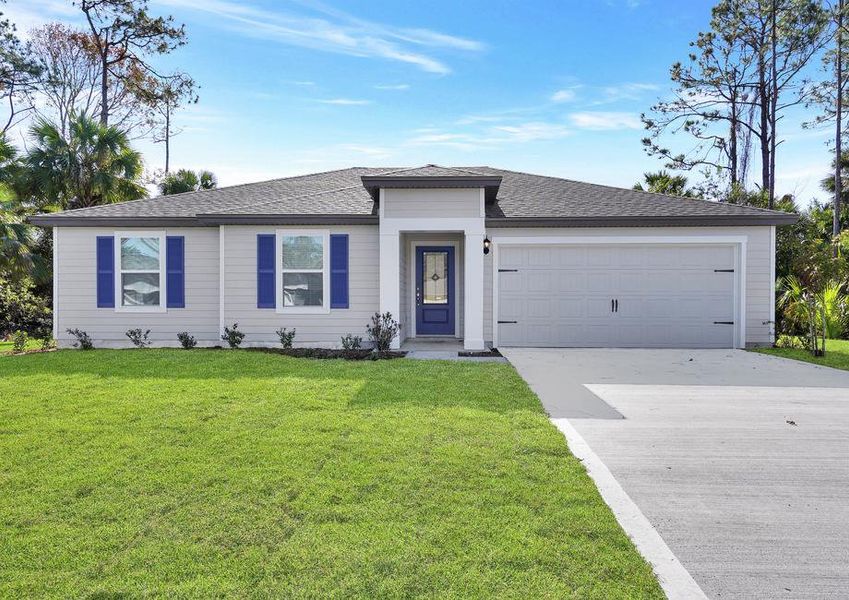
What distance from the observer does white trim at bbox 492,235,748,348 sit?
403 inches

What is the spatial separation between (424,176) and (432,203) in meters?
0.58

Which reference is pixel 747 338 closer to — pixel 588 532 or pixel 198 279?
pixel 588 532

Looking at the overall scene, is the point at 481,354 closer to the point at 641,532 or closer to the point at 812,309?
the point at 812,309

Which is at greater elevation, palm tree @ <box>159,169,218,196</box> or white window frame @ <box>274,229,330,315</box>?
palm tree @ <box>159,169,218,196</box>

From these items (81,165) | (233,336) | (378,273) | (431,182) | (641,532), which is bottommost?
(641,532)

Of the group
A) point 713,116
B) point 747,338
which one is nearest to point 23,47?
point 747,338

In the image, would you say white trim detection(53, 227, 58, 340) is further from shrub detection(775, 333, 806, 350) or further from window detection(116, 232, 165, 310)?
shrub detection(775, 333, 806, 350)

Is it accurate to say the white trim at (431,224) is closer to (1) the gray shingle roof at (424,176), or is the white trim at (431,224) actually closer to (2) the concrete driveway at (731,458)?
(1) the gray shingle roof at (424,176)

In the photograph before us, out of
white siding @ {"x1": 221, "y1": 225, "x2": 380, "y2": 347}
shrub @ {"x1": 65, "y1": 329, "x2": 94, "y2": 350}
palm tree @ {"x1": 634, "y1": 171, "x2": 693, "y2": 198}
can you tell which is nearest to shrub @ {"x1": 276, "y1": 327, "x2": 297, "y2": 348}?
white siding @ {"x1": 221, "y1": 225, "x2": 380, "y2": 347}

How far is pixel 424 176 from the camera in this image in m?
9.35

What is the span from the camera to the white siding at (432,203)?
9656 mm

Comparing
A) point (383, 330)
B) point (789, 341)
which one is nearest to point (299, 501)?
point (383, 330)

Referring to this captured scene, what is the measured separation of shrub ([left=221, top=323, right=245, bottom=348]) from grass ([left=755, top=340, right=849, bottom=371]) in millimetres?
10522

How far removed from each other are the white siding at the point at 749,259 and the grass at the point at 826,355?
1.78 feet
